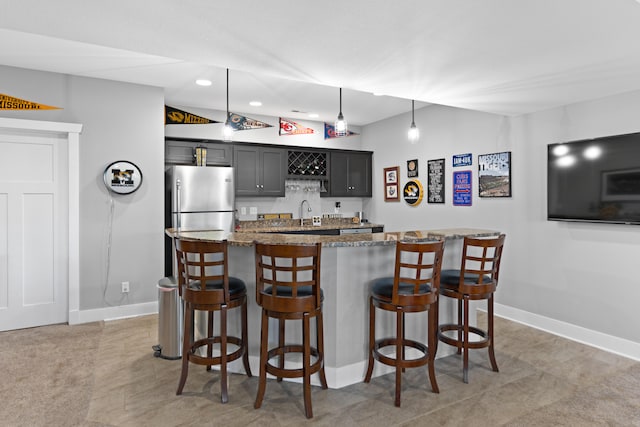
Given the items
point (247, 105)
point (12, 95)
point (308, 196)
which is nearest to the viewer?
point (12, 95)

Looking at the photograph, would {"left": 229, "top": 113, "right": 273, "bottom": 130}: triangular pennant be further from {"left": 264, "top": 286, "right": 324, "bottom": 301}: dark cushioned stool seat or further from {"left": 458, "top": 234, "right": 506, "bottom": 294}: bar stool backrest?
{"left": 458, "top": 234, "right": 506, "bottom": 294}: bar stool backrest

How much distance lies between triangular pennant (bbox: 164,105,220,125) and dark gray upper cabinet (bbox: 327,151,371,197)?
7.35 ft

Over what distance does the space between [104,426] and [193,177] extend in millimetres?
2914

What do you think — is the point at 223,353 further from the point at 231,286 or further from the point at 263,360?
the point at 231,286

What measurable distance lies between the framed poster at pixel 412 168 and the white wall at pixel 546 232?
26 centimetres

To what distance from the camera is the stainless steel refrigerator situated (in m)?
4.51

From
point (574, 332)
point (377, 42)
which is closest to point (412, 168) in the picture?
point (574, 332)

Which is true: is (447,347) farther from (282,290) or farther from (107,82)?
(107,82)

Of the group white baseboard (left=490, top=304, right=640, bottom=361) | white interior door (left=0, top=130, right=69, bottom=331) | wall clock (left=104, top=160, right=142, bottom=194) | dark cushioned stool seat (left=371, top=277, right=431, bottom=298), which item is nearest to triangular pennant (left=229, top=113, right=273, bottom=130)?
wall clock (left=104, top=160, right=142, bottom=194)

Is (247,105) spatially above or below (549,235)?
above

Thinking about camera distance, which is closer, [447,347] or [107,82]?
[447,347]

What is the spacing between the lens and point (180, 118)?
17.5 ft

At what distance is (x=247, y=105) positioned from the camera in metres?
5.34

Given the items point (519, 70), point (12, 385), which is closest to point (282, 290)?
point (12, 385)
